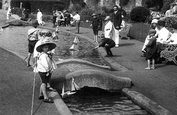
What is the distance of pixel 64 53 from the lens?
1577 centimetres

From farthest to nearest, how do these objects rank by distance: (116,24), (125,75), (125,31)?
(125,31), (116,24), (125,75)

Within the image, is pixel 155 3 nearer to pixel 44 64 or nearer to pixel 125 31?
pixel 125 31

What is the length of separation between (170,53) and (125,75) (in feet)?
8.75

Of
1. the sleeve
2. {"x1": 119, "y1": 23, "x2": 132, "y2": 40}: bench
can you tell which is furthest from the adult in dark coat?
the sleeve

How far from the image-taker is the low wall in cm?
1974

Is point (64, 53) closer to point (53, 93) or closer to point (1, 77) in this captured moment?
point (1, 77)

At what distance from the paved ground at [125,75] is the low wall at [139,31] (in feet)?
20.2

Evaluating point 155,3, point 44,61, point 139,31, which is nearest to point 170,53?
point 44,61

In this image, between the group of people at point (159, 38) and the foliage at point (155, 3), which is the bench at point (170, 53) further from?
the foliage at point (155, 3)

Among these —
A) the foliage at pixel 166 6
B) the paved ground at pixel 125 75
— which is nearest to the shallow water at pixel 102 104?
the paved ground at pixel 125 75

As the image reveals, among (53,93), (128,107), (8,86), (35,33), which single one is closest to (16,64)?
(35,33)

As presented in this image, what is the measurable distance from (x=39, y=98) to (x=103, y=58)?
23.5 feet

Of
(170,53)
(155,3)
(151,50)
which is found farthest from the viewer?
(155,3)

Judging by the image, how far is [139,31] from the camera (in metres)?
20.7
